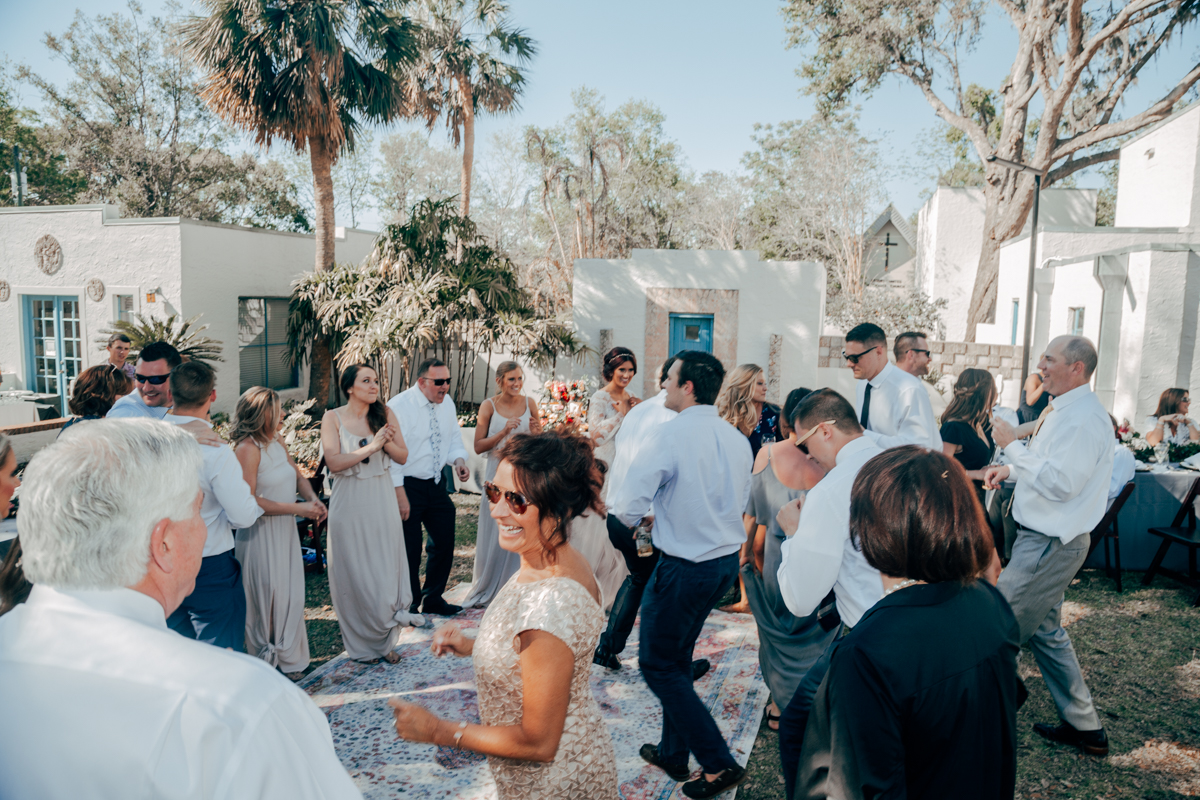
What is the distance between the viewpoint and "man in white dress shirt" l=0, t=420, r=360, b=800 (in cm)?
102

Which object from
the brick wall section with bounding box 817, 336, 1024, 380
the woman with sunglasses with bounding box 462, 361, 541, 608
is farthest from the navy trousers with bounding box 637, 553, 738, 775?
the brick wall section with bounding box 817, 336, 1024, 380

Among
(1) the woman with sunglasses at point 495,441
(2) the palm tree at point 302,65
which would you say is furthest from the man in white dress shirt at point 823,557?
(2) the palm tree at point 302,65

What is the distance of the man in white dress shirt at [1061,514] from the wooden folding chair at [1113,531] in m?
2.45

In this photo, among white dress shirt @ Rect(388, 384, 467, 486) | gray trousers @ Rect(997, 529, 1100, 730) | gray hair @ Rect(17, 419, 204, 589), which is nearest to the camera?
gray hair @ Rect(17, 419, 204, 589)

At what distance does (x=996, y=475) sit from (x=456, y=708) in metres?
3.40

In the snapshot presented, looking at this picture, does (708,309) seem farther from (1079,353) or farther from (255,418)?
(255,418)

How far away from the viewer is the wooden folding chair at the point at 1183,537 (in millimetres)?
6281

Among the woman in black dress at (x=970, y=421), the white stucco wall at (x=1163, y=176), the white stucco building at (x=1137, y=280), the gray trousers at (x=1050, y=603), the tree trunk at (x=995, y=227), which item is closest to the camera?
the gray trousers at (x=1050, y=603)

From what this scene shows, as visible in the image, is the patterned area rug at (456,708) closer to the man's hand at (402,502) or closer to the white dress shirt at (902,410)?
the man's hand at (402,502)

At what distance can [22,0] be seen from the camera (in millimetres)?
20922

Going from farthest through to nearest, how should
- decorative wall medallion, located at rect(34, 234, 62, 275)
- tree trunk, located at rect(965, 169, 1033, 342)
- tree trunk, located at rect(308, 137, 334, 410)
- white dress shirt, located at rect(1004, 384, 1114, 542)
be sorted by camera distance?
tree trunk, located at rect(965, 169, 1033, 342) → decorative wall medallion, located at rect(34, 234, 62, 275) → tree trunk, located at rect(308, 137, 334, 410) → white dress shirt, located at rect(1004, 384, 1114, 542)

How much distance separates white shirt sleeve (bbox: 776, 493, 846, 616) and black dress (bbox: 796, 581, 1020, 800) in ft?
2.83

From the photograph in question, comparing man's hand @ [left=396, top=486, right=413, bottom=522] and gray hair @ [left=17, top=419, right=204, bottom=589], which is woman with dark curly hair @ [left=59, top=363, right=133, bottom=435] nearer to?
man's hand @ [left=396, top=486, right=413, bottom=522]

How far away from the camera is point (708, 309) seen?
46.3 feet
